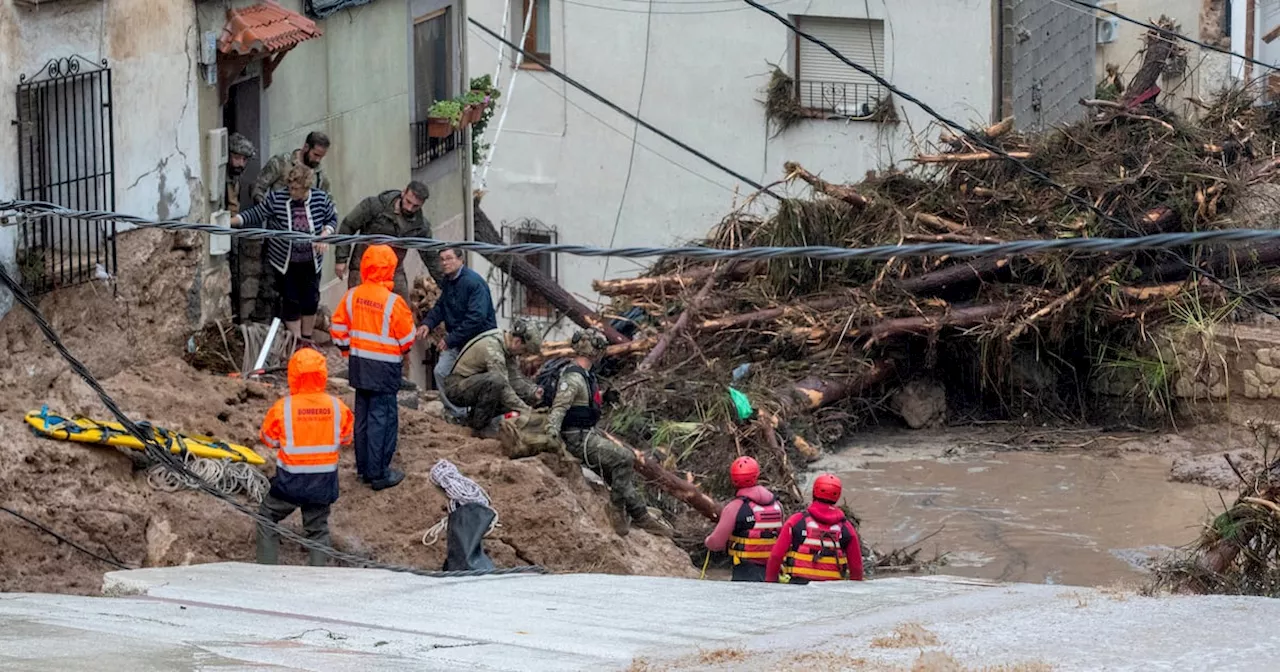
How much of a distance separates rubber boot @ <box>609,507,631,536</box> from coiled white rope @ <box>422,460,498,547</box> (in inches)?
50.4

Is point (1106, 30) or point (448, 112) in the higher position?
point (1106, 30)

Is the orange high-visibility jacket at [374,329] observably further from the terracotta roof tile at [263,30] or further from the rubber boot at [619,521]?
the terracotta roof tile at [263,30]

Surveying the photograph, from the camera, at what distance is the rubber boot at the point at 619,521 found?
12375 millimetres

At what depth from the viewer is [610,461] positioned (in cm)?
1254

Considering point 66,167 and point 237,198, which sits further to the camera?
point 237,198

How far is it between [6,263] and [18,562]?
6.84 feet

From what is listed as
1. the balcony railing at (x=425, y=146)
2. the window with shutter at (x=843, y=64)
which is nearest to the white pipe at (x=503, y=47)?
the window with shutter at (x=843, y=64)

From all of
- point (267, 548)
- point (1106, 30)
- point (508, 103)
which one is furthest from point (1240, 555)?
point (1106, 30)

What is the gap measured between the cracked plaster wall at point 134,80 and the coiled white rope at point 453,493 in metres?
2.80

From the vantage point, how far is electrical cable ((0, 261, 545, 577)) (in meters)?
10.1

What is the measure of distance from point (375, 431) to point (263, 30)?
3.43 m

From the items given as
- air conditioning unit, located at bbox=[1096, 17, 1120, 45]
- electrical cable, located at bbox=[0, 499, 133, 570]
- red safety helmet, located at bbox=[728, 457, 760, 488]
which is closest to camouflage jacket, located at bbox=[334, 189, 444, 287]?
red safety helmet, located at bbox=[728, 457, 760, 488]

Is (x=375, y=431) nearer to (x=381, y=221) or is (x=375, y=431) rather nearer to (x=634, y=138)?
(x=381, y=221)

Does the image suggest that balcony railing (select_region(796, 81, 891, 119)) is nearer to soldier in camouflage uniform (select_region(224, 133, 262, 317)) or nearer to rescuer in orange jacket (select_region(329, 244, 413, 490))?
soldier in camouflage uniform (select_region(224, 133, 262, 317))
